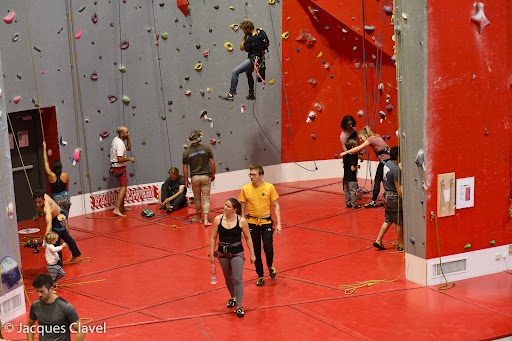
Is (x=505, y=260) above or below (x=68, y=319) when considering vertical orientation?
below

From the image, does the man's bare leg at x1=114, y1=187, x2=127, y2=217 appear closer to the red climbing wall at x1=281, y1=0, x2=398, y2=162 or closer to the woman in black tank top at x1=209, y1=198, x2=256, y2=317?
the red climbing wall at x1=281, y1=0, x2=398, y2=162

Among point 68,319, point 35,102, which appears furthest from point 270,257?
point 35,102

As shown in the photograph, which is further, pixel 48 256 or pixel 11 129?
pixel 11 129

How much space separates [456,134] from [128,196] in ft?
24.8

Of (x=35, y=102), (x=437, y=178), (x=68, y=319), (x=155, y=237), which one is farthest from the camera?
(x=35, y=102)

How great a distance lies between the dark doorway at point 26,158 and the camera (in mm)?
13180

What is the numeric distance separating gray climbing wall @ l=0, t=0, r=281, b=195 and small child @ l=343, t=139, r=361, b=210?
314 cm

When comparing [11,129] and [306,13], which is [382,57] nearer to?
[306,13]

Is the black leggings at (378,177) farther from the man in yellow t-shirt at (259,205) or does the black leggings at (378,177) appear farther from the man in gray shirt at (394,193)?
the man in yellow t-shirt at (259,205)

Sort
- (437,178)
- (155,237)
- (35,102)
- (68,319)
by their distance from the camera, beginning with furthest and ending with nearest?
(35,102) → (155,237) → (437,178) → (68,319)

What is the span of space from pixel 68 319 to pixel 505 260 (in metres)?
5.91

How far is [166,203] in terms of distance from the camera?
45.0ft

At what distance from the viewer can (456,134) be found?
870 centimetres

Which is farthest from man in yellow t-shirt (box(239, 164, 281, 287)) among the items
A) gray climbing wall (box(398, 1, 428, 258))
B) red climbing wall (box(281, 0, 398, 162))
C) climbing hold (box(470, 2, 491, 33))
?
red climbing wall (box(281, 0, 398, 162))
